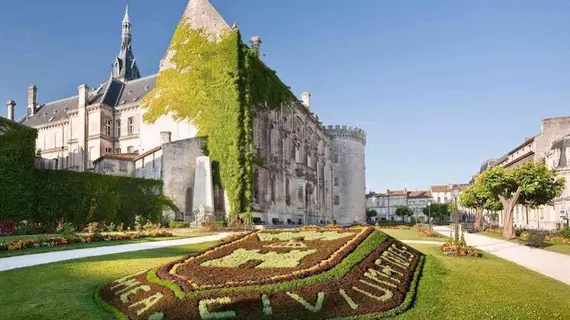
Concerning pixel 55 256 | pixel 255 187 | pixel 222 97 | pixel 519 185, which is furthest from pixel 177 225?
pixel 519 185

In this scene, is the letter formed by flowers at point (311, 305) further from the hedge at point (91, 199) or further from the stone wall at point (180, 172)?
the stone wall at point (180, 172)

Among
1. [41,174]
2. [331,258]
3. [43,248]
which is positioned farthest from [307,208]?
[331,258]

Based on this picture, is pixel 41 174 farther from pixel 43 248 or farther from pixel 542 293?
pixel 542 293

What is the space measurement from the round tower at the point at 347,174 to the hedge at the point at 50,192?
52626 millimetres

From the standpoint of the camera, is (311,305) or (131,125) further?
(131,125)

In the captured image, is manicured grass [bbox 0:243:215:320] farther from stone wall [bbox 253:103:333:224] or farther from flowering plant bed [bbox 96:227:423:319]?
stone wall [bbox 253:103:333:224]

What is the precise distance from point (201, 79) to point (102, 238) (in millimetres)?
25379

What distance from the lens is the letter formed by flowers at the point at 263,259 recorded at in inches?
452

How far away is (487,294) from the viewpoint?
10961 mm

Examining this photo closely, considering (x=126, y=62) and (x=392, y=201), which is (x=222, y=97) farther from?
(x=392, y=201)

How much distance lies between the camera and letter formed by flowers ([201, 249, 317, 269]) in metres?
11.5

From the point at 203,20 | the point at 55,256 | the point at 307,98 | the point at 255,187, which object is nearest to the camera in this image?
the point at 55,256

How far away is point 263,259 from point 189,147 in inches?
1182

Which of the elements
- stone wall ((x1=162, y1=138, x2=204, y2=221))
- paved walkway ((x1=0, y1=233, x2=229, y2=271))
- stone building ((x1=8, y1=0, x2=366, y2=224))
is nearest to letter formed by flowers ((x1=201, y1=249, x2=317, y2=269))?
paved walkway ((x1=0, y1=233, x2=229, y2=271))
